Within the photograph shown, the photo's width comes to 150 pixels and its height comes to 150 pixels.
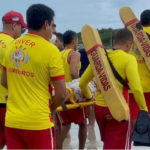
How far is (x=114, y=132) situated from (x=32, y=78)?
1.47 m

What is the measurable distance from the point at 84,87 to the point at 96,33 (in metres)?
0.77

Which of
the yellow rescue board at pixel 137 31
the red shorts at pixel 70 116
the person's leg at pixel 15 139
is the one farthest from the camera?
the red shorts at pixel 70 116

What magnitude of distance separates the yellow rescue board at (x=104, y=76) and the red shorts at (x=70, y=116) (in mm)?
1580

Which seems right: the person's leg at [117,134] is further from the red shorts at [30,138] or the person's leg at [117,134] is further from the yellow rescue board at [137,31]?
the yellow rescue board at [137,31]

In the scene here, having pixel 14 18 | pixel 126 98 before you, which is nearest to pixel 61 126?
pixel 126 98

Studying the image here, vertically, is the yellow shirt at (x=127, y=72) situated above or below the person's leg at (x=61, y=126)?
above

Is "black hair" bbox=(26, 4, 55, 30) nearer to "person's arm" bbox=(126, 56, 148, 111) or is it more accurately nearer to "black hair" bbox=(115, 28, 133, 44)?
"person's arm" bbox=(126, 56, 148, 111)

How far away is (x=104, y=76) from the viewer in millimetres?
4449

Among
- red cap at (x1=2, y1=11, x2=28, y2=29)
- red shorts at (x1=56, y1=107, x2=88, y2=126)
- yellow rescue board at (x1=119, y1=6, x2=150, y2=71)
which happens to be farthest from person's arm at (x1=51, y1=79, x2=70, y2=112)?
red shorts at (x1=56, y1=107, x2=88, y2=126)

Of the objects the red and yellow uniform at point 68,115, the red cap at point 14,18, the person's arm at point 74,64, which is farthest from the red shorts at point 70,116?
the red cap at point 14,18

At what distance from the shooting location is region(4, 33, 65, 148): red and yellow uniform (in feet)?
11.1

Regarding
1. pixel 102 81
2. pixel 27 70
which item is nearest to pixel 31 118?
pixel 27 70

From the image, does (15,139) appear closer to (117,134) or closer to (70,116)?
(117,134)

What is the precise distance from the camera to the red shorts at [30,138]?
11.4ft
